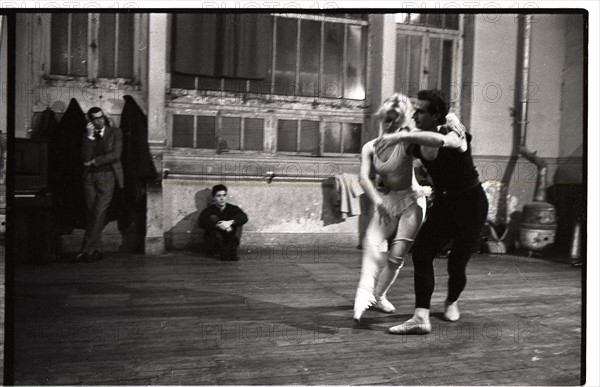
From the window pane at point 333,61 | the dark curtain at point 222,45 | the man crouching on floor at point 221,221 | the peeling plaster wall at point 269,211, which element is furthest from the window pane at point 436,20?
the man crouching on floor at point 221,221

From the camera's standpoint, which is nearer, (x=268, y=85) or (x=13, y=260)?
(x=13, y=260)

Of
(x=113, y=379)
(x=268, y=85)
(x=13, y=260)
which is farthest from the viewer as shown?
(x=268, y=85)

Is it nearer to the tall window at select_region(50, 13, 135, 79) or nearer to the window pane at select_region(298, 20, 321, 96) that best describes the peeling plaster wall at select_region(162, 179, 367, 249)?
the window pane at select_region(298, 20, 321, 96)

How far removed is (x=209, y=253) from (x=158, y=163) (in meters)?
0.49

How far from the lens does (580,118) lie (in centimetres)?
293

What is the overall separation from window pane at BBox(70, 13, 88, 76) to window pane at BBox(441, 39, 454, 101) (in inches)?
66.6

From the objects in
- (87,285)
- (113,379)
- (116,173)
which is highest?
(116,173)

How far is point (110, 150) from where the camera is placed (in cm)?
275

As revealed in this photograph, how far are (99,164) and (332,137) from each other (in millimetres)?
1098

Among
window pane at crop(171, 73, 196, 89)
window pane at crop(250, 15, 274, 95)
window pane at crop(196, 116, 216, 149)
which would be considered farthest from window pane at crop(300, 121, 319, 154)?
window pane at crop(171, 73, 196, 89)

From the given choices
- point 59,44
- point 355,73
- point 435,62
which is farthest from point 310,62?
point 59,44

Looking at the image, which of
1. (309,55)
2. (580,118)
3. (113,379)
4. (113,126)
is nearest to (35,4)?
(113,126)

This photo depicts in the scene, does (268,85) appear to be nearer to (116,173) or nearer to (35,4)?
(116,173)

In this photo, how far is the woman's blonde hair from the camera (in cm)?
281
